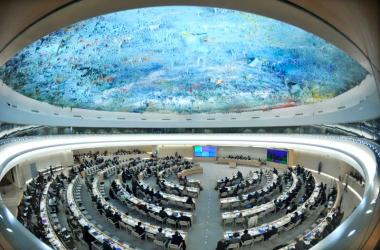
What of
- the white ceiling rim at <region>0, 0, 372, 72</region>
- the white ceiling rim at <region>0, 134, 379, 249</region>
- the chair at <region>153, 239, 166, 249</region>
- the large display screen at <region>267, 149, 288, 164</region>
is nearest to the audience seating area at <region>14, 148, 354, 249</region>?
the chair at <region>153, 239, 166, 249</region>

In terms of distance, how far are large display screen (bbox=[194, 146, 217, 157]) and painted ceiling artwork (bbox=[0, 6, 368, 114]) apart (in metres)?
7.24

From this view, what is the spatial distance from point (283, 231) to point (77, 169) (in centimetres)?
1768

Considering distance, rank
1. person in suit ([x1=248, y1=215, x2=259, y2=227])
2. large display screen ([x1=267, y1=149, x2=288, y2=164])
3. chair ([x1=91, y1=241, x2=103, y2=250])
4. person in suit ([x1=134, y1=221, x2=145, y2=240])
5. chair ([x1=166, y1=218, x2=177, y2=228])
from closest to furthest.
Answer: chair ([x1=91, y1=241, x2=103, y2=250]) < person in suit ([x1=134, y1=221, x2=145, y2=240]) < chair ([x1=166, y1=218, x2=177, y2=228]) < person in suit ([x1=248, y1=215, x2=259, y2=227]) < large display screen ([x1=267, y1=149, x2=288, y2=164])

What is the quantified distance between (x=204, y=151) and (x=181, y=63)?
47.4ft

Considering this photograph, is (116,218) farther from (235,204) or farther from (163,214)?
(235,204)

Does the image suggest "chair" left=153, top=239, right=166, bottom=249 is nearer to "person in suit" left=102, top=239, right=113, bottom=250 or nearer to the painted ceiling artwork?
"person in suit" left=102, top=239, right=113, bottom=250

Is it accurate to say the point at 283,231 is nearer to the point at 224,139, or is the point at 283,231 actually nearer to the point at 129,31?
the point at 129,31

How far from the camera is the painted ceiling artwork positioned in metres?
13.7

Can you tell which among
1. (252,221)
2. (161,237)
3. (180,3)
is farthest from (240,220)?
(180,3)

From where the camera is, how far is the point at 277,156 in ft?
90.3

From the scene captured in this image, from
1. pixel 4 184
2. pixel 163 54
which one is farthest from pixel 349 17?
pixel 4 184

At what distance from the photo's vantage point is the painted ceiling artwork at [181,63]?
1370cm

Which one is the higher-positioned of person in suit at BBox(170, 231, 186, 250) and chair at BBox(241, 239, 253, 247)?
person in suit at BBox(170, 231, 186, 250)

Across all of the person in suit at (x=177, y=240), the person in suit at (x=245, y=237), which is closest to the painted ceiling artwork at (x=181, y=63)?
the person in suit at (x=245, y=237)
